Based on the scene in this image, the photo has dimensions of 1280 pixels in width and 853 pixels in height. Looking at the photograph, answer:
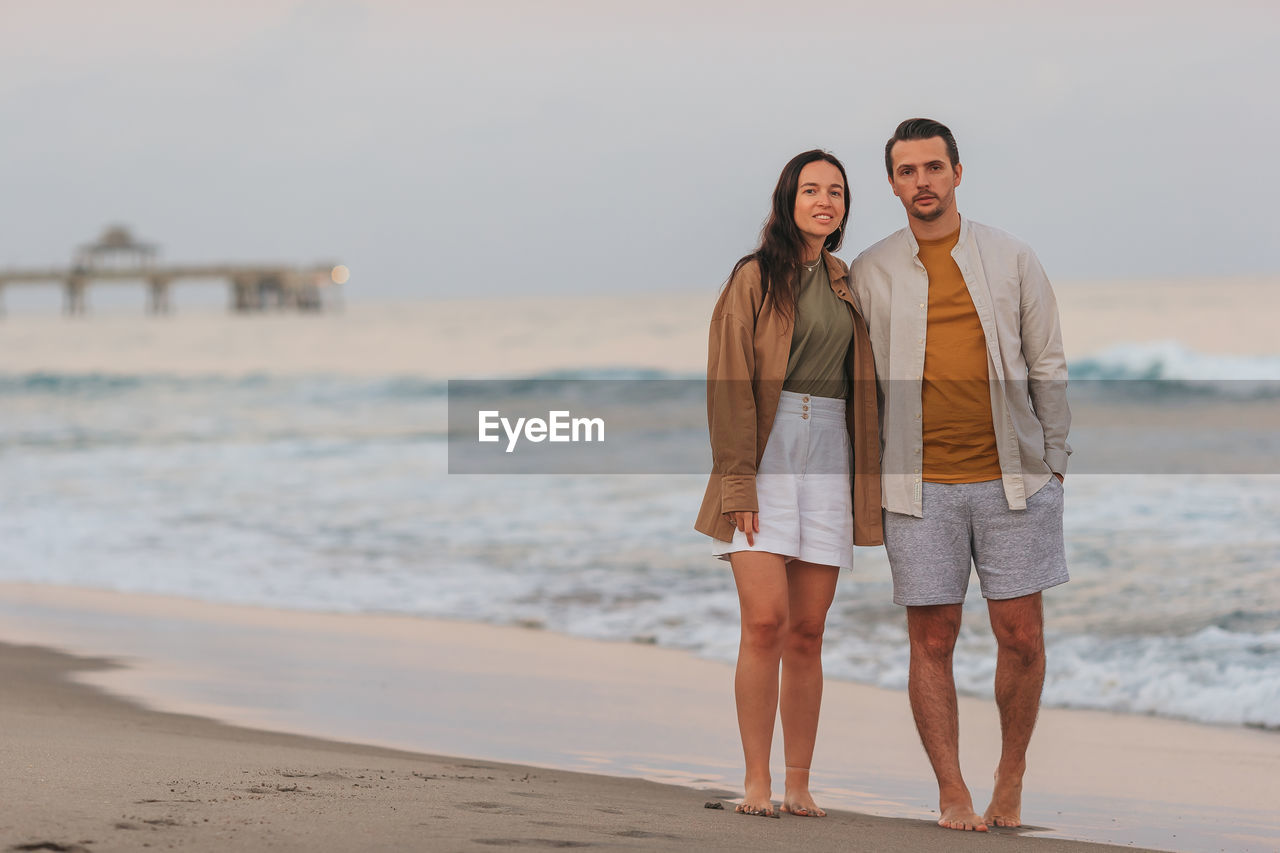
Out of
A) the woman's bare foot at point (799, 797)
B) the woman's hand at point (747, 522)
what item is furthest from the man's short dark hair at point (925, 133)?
the woman's bare foot at point (799, 797)

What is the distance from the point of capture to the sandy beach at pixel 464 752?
A: 9.51 feet

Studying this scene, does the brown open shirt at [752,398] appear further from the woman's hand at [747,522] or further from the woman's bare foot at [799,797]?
the woman's bare foot at [799,797]

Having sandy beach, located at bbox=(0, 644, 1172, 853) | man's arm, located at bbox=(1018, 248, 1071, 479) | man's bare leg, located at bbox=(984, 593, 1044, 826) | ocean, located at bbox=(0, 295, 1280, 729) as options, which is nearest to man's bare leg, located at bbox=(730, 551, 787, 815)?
sandy beach, located at bbox=(0, 644, 1172, 853)

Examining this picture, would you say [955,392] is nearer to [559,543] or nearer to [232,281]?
[559,543]

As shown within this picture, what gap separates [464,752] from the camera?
175 inches

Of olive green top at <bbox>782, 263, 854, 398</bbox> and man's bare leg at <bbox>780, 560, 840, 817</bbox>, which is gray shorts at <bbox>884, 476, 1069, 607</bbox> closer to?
man's bare leg at <bbox>780, 560, 840, 817</bbox>

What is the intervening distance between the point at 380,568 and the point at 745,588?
18.6ft

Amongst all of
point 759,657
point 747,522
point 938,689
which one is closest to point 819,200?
point 747,522

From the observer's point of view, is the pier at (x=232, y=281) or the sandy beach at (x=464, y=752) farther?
the pier at (x=232, y=281)

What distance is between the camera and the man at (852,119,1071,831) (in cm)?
335

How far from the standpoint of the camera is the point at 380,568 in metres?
8.52

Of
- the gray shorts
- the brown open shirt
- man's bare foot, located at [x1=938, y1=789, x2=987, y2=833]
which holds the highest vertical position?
the brown open shirt

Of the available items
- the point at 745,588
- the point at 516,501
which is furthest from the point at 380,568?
the point at 745,588

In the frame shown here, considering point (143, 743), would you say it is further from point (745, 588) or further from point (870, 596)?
point (870, 596)
